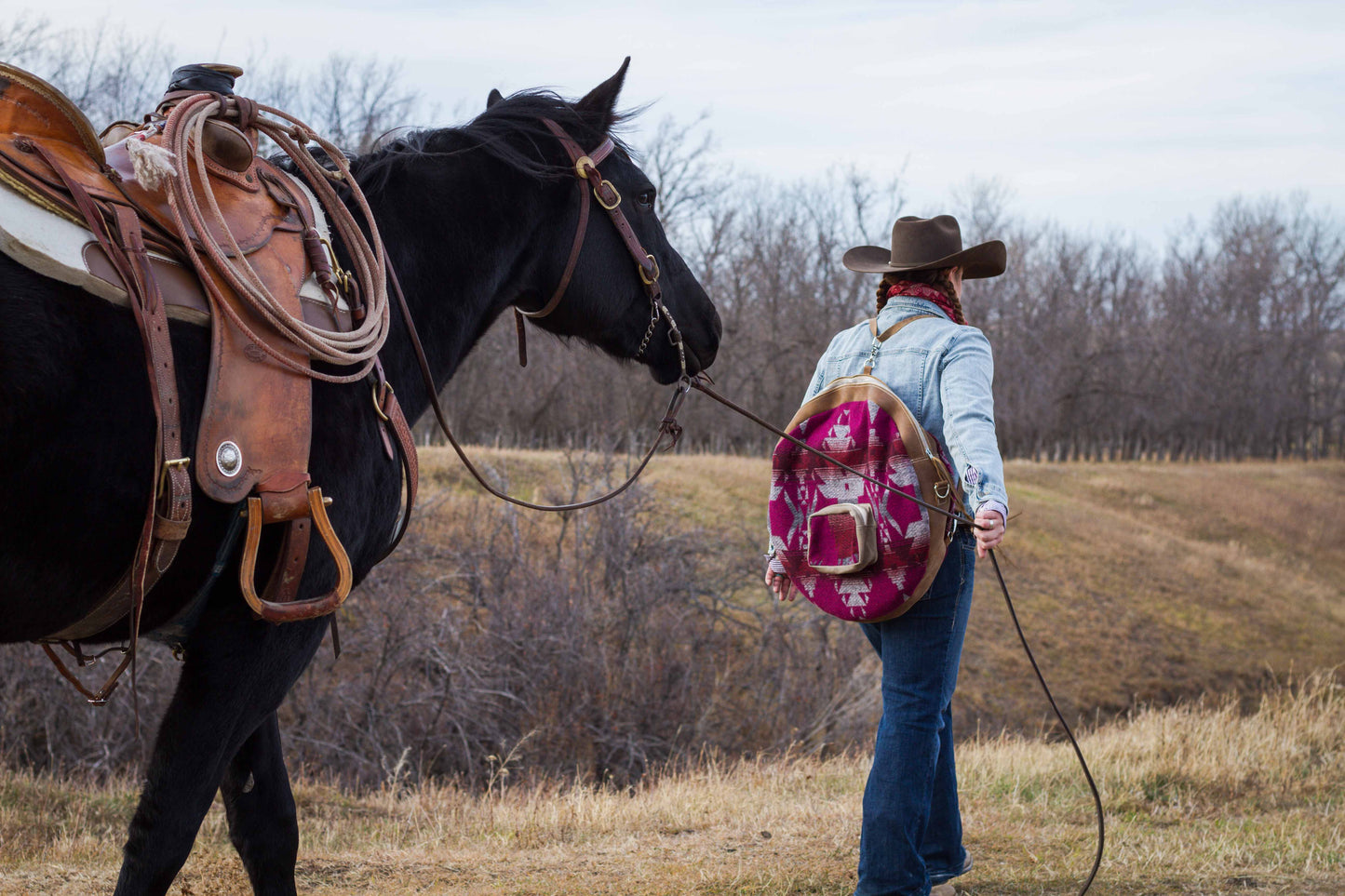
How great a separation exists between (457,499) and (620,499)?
2.73 metres

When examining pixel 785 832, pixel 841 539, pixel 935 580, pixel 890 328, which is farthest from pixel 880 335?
pixel 785 832

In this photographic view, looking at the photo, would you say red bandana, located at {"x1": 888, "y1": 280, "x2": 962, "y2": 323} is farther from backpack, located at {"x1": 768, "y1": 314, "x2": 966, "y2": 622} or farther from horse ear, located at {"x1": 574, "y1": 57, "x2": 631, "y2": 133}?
horse ear, located at {"x1": 574, "y1": 57, "x2": 631, "y2": 133}

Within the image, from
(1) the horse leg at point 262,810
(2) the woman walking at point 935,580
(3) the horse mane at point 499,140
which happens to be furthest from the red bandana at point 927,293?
(1) the horse leg at point 262,810

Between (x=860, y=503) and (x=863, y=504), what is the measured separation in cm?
1

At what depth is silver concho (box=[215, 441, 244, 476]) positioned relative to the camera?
205cm

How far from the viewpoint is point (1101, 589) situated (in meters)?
23.2

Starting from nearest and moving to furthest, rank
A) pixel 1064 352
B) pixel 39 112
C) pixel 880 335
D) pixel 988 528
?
pixel 39 112 → pixel 988 528 → pixel 880 335 → pixel 1064 352

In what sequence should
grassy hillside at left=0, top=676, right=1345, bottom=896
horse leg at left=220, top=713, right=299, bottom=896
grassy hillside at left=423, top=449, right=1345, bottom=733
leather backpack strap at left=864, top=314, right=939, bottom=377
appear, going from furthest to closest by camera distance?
grassy hillside at left=423, top=449, right=1345, bottom=733 < grassy hillside at left=0, top=676, right=1345, bottom=896 < leather backpack strap at left=864, top=314, right=939, bottom=377 < horse leg at left=220, top=713, right=299, bottom=896

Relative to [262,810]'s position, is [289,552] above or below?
above

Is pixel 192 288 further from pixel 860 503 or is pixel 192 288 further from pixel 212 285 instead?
pixel 860 503

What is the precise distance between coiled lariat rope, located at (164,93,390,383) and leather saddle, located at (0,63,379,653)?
19mm

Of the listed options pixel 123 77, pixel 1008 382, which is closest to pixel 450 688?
pixel 123 77

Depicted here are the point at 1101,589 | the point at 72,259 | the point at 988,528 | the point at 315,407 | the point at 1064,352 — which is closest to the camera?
the point at 72,259

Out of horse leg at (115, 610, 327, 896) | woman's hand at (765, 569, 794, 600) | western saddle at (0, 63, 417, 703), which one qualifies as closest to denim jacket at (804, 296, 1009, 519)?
woman's hand at (765, 569, 794, 600)
